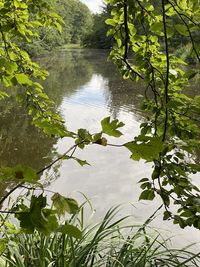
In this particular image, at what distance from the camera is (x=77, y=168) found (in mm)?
5398

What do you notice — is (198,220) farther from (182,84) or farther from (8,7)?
(8,7)

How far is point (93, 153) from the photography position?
6.03 meters

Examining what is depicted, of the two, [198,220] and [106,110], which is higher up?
[198,220]

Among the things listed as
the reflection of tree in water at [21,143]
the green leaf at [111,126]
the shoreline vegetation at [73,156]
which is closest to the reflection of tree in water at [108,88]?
the reflection of tree in water at [21,143]

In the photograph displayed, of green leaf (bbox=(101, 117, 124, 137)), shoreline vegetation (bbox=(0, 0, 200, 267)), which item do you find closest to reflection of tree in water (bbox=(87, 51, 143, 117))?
shoreline vegetation (bbox=(0, 0, 200, 267))

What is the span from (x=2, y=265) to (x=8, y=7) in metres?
1.41

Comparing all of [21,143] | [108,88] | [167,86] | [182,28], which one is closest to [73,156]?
[167,86]

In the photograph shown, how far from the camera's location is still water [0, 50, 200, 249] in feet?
13.7

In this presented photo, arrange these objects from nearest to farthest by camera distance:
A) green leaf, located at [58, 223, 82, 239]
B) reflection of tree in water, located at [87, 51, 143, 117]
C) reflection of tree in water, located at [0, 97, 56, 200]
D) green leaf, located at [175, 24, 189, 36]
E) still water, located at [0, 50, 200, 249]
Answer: green leaf, located at [58, 223, 82, 239]
green leaf, located at [175, 24, 189, 36]
still water, located at [0, 50, 200, 249]
reflection of tree in water, located at [0, 97, 56, 200]
reflection of tree in water, located at [87, 51, 143, 117]

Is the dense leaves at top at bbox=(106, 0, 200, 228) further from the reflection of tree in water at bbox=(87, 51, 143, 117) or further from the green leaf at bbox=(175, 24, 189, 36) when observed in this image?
the reflection of tree in water at bbox=(87, 51, 143, 117)

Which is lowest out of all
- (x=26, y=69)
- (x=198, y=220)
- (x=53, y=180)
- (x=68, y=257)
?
(x=53, y=180)

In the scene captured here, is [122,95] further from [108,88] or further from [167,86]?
[167,86]

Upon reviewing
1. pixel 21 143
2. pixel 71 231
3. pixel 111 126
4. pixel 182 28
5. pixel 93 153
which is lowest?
pixel 21 143

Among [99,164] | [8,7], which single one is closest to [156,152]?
[8,7]
